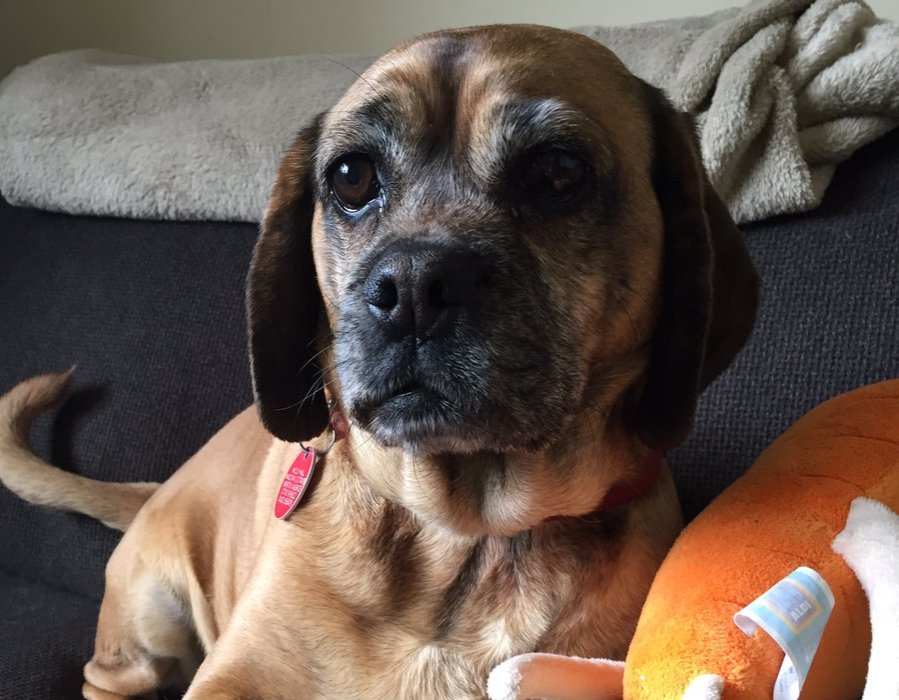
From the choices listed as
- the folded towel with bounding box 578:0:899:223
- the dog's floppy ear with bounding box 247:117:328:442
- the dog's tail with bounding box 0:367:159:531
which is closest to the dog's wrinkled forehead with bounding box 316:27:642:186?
the dog's floppy ear with bounding box 247:117:328:442

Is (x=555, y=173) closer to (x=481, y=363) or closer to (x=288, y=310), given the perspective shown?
(x=481, y=363)

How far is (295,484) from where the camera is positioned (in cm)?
127

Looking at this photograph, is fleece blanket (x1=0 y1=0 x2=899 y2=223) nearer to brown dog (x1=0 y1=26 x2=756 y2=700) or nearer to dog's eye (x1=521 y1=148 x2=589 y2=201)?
brown dog (x1=0 y1=26 x2=756 y2=700)

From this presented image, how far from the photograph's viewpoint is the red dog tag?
4.11 ft

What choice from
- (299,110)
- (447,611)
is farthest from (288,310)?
(299,110)

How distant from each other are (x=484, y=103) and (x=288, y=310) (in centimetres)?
40

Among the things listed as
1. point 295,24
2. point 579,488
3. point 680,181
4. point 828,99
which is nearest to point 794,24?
point 828,99

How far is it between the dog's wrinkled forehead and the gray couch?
61 centimetres

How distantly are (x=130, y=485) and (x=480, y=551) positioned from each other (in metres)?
1.13

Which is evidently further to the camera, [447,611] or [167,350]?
[167,350]

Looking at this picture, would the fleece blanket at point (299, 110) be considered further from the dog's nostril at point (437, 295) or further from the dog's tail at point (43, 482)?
the dog's nostril at point (437, 295)

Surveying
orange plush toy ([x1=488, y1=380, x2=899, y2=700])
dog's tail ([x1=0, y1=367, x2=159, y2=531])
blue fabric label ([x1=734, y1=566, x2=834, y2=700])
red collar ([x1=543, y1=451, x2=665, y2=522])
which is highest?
blue fabric label ([x1=734, y1=566, x2=834, y2=700])

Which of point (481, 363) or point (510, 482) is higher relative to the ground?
point (481, 363)

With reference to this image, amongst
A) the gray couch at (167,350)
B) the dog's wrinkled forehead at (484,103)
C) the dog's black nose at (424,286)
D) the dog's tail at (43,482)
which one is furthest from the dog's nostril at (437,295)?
the dog's tail at (43,482)
